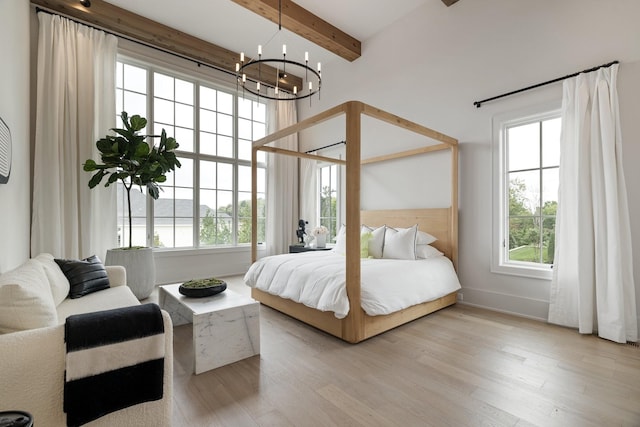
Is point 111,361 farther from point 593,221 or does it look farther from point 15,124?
point 593,221

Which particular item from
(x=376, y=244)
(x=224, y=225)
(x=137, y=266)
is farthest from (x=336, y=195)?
(x=137, y=266)

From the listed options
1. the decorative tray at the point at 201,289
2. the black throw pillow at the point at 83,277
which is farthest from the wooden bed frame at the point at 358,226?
the black throw pillow at the point at 83,277

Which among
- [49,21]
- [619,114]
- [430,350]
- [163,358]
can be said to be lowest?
[430,350]

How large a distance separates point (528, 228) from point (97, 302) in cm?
393

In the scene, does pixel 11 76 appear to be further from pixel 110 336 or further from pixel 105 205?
pixel 110 336

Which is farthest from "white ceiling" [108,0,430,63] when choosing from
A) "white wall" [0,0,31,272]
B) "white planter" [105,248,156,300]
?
"white planter" [105,248,156,300]

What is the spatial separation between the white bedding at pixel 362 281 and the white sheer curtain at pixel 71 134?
220 cm

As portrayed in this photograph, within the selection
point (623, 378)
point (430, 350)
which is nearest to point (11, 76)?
point (430, 350)

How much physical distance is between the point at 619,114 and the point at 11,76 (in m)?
5.16

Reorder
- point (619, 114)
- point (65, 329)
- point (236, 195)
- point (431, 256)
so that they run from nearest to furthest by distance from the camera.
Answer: point (65, 329) → point (619, 114) → point (431, 256) → point (236, 195)

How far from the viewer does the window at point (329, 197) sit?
5.35 metres

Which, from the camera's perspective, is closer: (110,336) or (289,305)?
(110,336)

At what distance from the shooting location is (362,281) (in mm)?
2500

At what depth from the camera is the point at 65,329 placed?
3.78 feet
